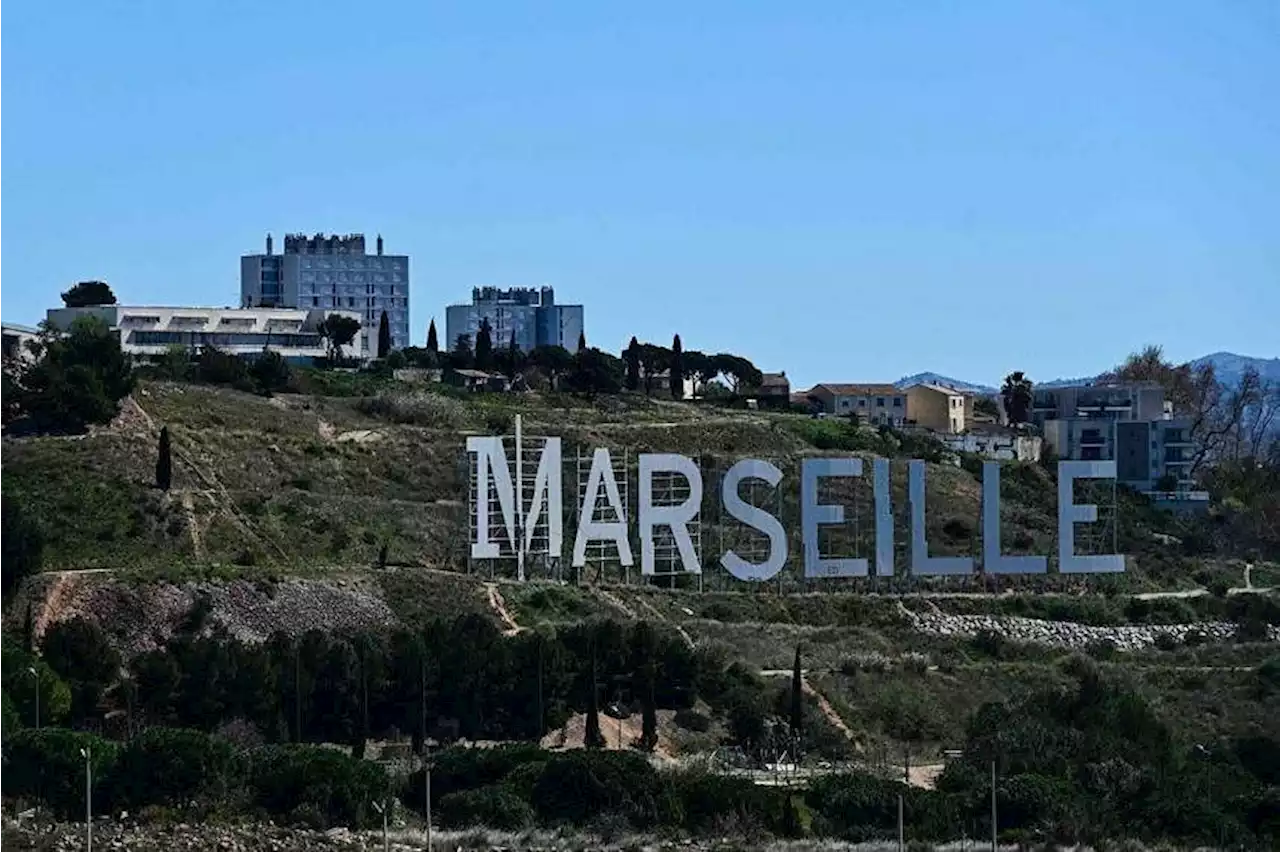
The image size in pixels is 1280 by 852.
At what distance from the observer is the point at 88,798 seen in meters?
43.0

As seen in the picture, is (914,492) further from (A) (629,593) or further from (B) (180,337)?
(B) (180,337)

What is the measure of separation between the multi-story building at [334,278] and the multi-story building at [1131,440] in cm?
4905

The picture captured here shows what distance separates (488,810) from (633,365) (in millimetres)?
66143

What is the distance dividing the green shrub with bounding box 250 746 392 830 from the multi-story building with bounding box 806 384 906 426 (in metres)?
80.4

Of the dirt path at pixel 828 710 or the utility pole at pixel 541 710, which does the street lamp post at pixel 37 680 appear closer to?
the utility pole at pixel 541 710

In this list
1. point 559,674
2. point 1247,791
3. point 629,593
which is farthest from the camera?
point 629,593

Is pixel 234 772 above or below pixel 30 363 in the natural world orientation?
below

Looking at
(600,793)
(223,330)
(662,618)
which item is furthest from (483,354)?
(600,793)

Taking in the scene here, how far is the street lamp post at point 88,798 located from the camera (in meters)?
42.2

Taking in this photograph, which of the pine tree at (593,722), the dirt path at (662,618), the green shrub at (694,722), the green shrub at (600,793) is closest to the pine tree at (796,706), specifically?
the green shrub at (694,722)

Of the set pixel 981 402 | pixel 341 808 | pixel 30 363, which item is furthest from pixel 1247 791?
pixel 981 402

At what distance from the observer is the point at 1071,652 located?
7456 centimetres

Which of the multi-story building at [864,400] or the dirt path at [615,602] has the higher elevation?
the multi-story building at [864,400]

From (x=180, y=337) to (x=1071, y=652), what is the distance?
57503mm
